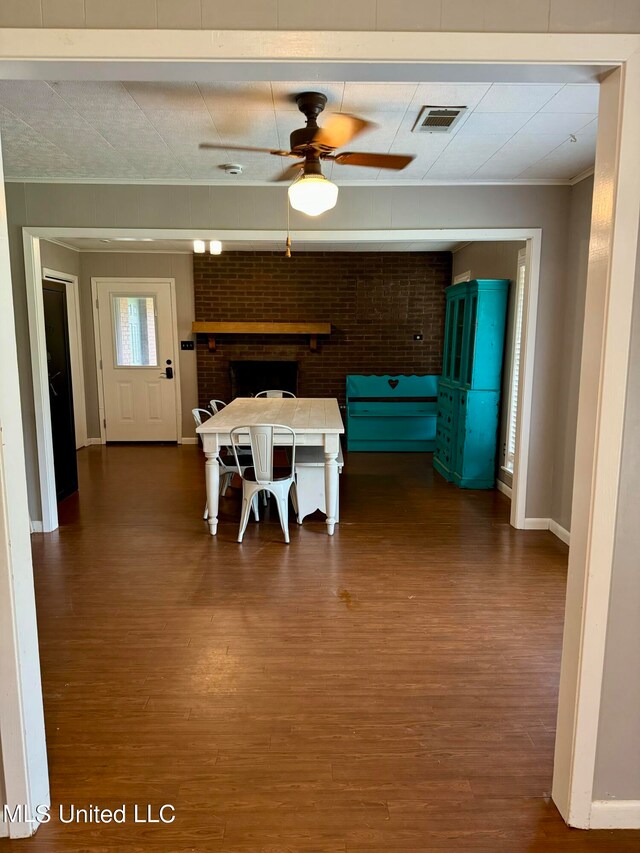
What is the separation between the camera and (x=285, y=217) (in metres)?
4.03

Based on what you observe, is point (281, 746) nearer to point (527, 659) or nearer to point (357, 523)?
point (527, 659)

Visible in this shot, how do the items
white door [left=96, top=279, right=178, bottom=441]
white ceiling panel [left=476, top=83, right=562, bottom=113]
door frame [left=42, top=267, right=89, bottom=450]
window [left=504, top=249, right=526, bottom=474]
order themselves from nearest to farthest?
white ceiling panel [left=476, top=83, right=562, bottom=113] < window [left=504, top=249, right=526, bottom=474] < door frame [left=42, top=267, right=89, bottom=450] < white door [left=96, top=279, right=178, bottom=441]

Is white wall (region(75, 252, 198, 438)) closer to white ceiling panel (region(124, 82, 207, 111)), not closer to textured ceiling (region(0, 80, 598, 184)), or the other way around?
textured ceiling (region(0, 80, 598, 184))

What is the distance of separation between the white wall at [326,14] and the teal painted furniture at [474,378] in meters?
3.65

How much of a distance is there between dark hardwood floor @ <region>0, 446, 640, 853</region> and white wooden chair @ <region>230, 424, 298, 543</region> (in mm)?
253

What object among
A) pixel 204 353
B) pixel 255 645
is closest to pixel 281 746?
pixel 255 645

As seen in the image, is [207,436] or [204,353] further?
[204,353]

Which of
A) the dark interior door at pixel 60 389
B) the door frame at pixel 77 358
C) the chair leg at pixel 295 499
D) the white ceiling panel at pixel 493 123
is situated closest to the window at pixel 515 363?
the white ceiling panel at pixel 493 123

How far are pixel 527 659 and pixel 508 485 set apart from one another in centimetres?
274

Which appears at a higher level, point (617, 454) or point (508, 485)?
point (617, 454)

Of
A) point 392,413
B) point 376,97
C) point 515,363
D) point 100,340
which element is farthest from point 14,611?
point 100,340

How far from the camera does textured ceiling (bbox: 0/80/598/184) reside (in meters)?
2.45

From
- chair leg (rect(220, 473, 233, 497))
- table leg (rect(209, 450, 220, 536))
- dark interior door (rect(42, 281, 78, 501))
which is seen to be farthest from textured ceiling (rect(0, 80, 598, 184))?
chair leg (rect(220, 473, 233, 497))

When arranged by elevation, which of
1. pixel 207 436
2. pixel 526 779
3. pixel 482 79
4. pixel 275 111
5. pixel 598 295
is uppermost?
pixel 275 111
